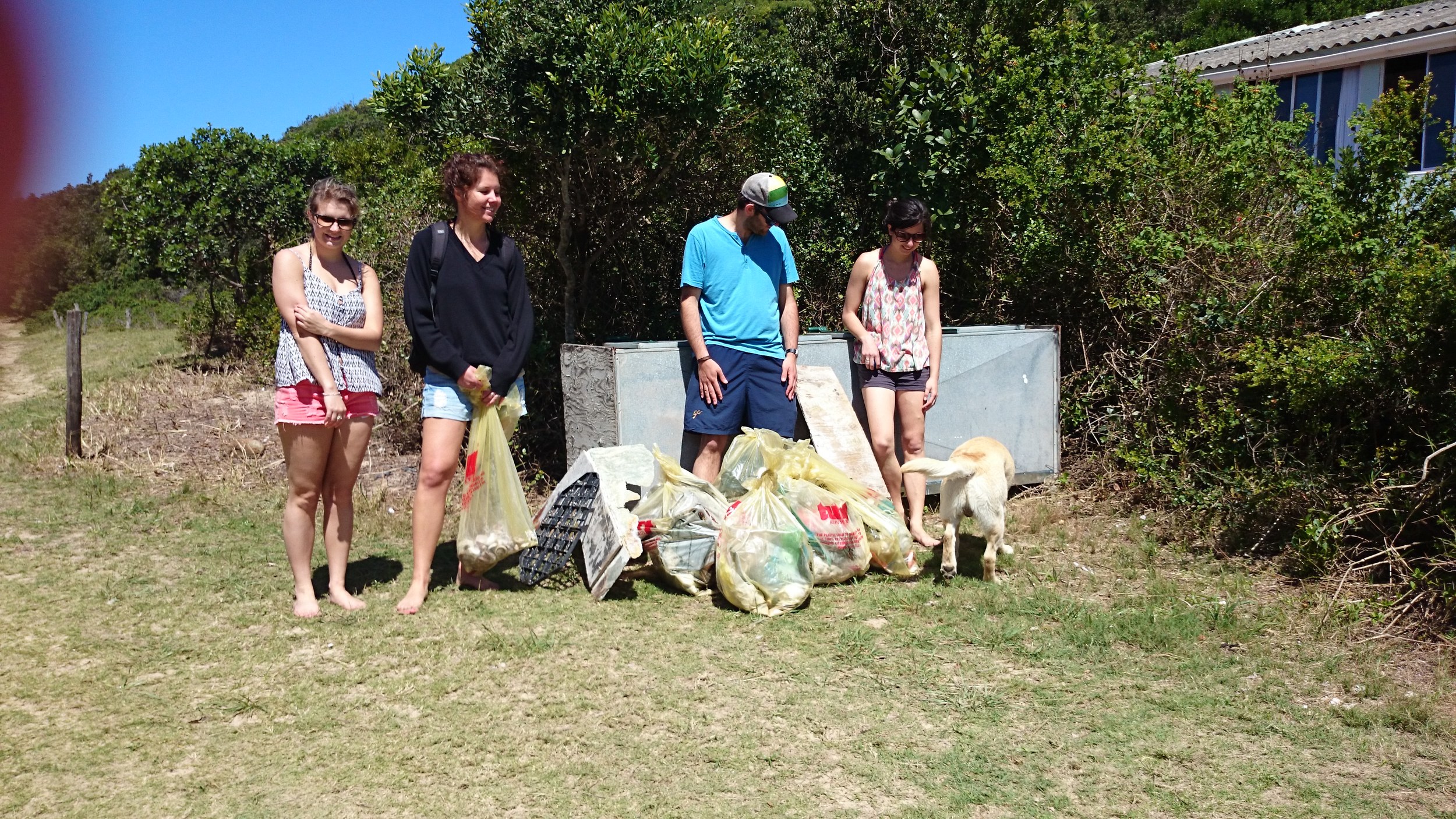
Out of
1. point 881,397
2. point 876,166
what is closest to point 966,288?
point 876,166

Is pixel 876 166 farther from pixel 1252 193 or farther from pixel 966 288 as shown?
pixel 1252 193

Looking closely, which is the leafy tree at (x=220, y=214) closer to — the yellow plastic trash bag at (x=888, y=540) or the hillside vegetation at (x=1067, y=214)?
the hillside vegetation at (x=1067, y=214)

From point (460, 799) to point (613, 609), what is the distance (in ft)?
5.51

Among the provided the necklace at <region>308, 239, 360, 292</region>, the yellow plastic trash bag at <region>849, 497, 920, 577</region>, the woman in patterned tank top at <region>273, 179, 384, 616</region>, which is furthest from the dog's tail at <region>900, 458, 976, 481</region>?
the necklace at <region>308, 239, 360, 292</region>

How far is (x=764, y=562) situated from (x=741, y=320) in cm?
133

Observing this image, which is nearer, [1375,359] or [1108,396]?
[1375,359]

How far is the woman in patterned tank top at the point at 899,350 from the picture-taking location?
18.3 feet

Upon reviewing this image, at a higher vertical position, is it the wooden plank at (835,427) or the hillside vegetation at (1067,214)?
the hillside vegetation at (1067,214)

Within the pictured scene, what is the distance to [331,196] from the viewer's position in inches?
174

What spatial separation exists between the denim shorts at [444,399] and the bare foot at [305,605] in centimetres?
92

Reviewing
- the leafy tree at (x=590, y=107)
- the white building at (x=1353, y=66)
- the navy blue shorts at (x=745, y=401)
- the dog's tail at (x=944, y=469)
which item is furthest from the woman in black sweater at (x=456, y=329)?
the white building at (x=1353, y=66)

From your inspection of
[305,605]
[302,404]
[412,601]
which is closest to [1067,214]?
[412,601]

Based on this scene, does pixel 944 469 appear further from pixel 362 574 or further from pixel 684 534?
pixel 362 574

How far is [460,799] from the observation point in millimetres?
3049
